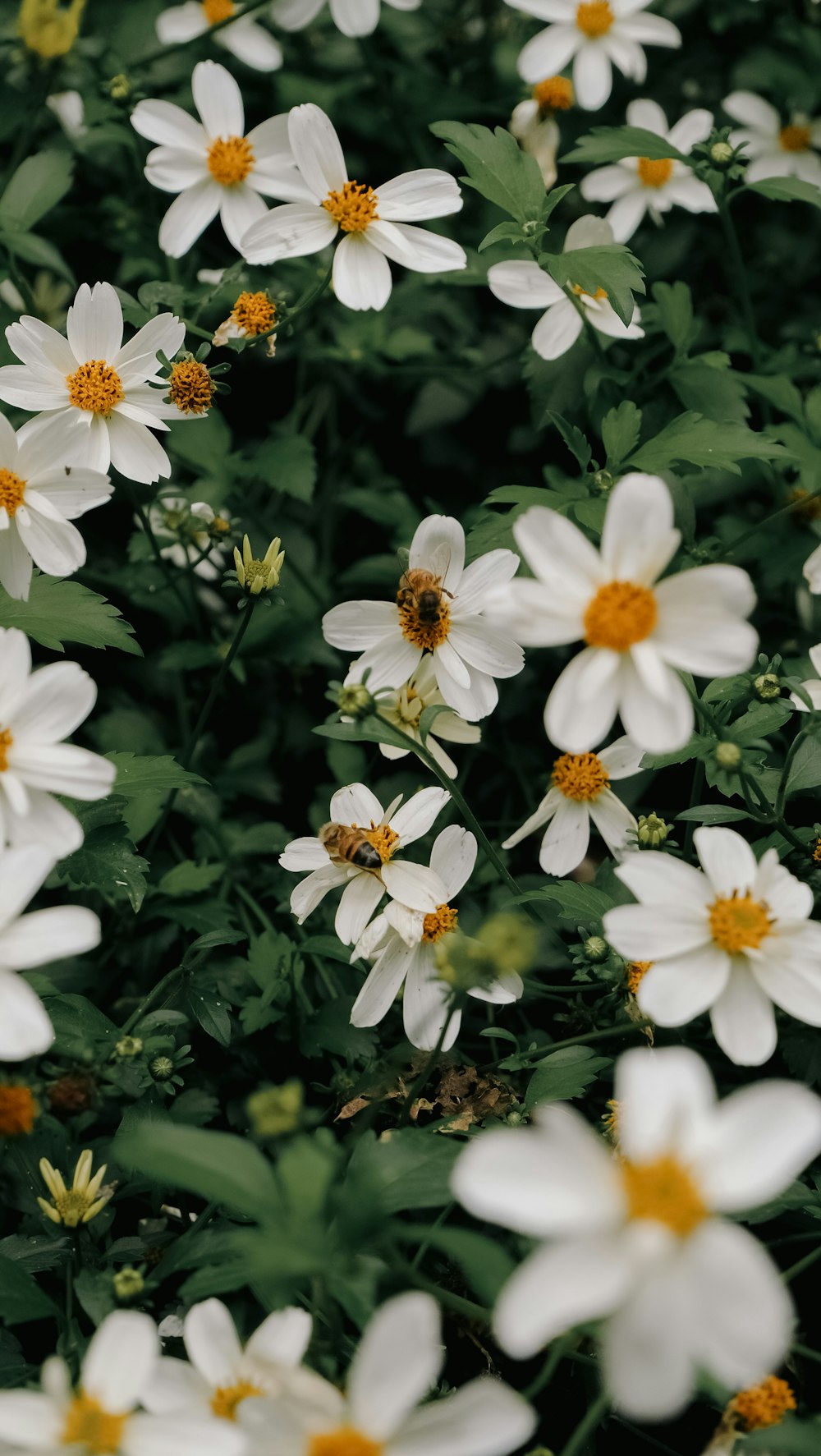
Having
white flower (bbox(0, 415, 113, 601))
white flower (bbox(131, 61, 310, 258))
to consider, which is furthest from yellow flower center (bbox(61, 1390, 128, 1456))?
white flower (bbox(131, 61, 310, 258))

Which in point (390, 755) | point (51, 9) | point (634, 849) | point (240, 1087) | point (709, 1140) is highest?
point (51, 9)

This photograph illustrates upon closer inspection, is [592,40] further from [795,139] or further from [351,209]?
[351,209]

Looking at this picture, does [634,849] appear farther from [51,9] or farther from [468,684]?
[51,9]

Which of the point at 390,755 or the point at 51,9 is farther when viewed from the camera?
the point at 51,9

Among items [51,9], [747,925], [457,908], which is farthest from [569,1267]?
[51,9]

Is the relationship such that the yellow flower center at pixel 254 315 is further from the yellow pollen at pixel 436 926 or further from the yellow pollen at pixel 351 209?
the yellow pollen at pixel 436 926

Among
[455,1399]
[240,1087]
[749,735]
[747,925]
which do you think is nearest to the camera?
[455,1399]

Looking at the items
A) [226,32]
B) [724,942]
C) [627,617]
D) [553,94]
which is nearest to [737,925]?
[724,942]
